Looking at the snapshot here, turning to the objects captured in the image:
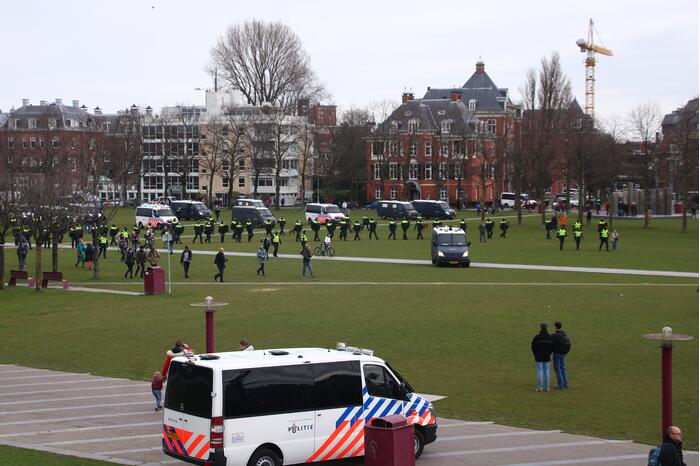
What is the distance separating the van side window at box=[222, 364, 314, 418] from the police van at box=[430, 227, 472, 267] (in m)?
33.5

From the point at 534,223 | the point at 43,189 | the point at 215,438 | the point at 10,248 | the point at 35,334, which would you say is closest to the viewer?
the point at 215,438

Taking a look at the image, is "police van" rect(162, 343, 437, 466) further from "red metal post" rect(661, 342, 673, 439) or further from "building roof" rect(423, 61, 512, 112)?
"building roof" rect(423, 61, 512, 112)

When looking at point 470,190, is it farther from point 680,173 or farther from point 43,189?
point 43,189

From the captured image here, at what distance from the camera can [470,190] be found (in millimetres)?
120375

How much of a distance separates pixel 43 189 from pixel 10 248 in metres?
20.1

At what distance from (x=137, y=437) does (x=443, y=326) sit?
13779 mm

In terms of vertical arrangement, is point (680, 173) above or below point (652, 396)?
above

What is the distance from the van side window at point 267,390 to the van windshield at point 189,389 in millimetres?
293

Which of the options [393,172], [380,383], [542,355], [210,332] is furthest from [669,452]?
[393,172]

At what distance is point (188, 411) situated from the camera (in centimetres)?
1530

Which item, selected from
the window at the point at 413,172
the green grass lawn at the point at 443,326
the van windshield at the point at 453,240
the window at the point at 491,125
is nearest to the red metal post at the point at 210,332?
the green grass lawn at the point at 443,326

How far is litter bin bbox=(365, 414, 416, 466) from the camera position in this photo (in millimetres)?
13133

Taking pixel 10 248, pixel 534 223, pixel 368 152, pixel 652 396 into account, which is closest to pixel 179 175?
pixel 368 152

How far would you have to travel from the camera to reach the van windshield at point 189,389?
49.4 feet
